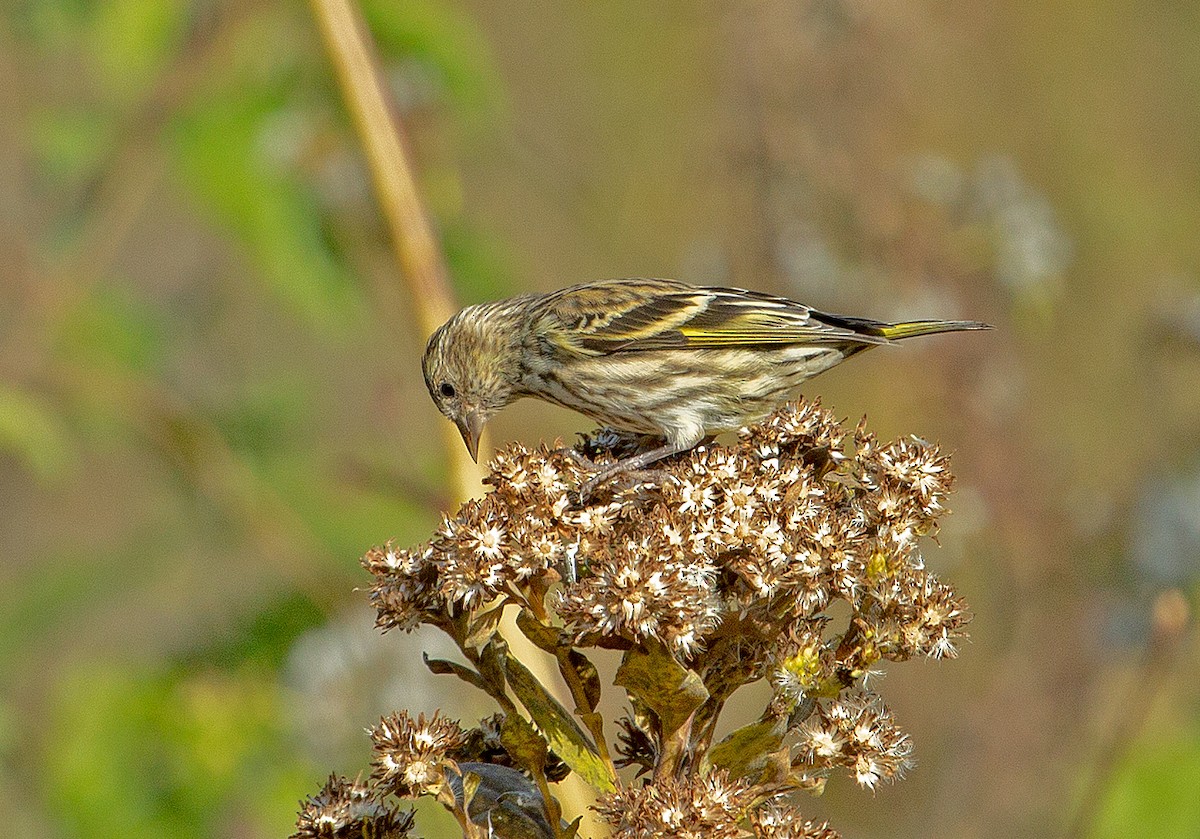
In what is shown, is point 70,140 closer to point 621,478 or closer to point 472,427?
point 472,427

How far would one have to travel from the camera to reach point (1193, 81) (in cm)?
959

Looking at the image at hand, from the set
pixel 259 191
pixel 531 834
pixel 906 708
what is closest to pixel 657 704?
pixel 531 834

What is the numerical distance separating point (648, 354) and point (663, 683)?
99.8 inches

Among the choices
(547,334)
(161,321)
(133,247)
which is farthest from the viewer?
(133,247)

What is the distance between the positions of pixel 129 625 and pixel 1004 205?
5040mm

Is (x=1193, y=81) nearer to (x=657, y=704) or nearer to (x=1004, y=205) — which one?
(x=1004, y=205)

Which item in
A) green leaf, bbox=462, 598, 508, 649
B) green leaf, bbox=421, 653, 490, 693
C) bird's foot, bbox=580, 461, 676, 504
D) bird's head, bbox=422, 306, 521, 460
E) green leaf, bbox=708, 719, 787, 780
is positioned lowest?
green leaf, bbox=708, 719, 787, 780

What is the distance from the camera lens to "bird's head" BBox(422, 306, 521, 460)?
4.55 meters

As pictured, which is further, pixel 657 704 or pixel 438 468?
pixel 438 468

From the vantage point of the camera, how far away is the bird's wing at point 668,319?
15.5ft

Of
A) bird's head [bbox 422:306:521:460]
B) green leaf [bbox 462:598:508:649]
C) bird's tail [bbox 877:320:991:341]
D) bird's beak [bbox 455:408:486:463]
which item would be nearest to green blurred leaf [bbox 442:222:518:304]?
bird's head [bbox 422:306:521:460]

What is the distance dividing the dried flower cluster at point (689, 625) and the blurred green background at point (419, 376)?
58.0 inches

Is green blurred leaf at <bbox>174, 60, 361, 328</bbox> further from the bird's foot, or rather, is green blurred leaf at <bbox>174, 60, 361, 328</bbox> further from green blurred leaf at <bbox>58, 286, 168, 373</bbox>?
the bird's foot

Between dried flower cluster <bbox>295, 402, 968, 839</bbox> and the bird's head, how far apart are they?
167 cm
